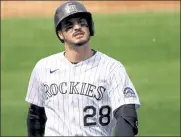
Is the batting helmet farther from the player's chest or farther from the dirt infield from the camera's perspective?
the dirt infield

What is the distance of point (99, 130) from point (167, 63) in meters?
9.25

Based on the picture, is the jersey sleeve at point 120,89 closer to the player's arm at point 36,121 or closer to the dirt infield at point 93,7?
the player's arm at point 36,121

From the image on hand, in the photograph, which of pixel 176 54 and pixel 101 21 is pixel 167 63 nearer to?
pixel 176 54

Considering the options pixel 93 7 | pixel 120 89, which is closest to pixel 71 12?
pixel 120 89

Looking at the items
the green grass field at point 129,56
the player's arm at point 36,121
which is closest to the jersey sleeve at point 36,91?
the player's arm at point 36,121

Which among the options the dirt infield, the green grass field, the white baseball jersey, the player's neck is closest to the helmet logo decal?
the player's neck

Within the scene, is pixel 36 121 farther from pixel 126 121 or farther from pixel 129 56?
pixel 129 56

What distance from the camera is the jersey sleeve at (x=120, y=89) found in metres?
3.06

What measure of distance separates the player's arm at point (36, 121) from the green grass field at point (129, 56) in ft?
17.9

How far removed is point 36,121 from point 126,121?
2.34 feet

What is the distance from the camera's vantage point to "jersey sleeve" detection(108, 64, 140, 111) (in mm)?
3064

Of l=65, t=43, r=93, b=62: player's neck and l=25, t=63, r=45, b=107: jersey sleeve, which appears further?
l=25, t=63, r=45, b=107: jersey sleeve

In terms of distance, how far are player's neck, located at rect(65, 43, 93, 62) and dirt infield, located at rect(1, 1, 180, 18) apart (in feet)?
43.3

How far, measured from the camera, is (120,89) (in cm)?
311
